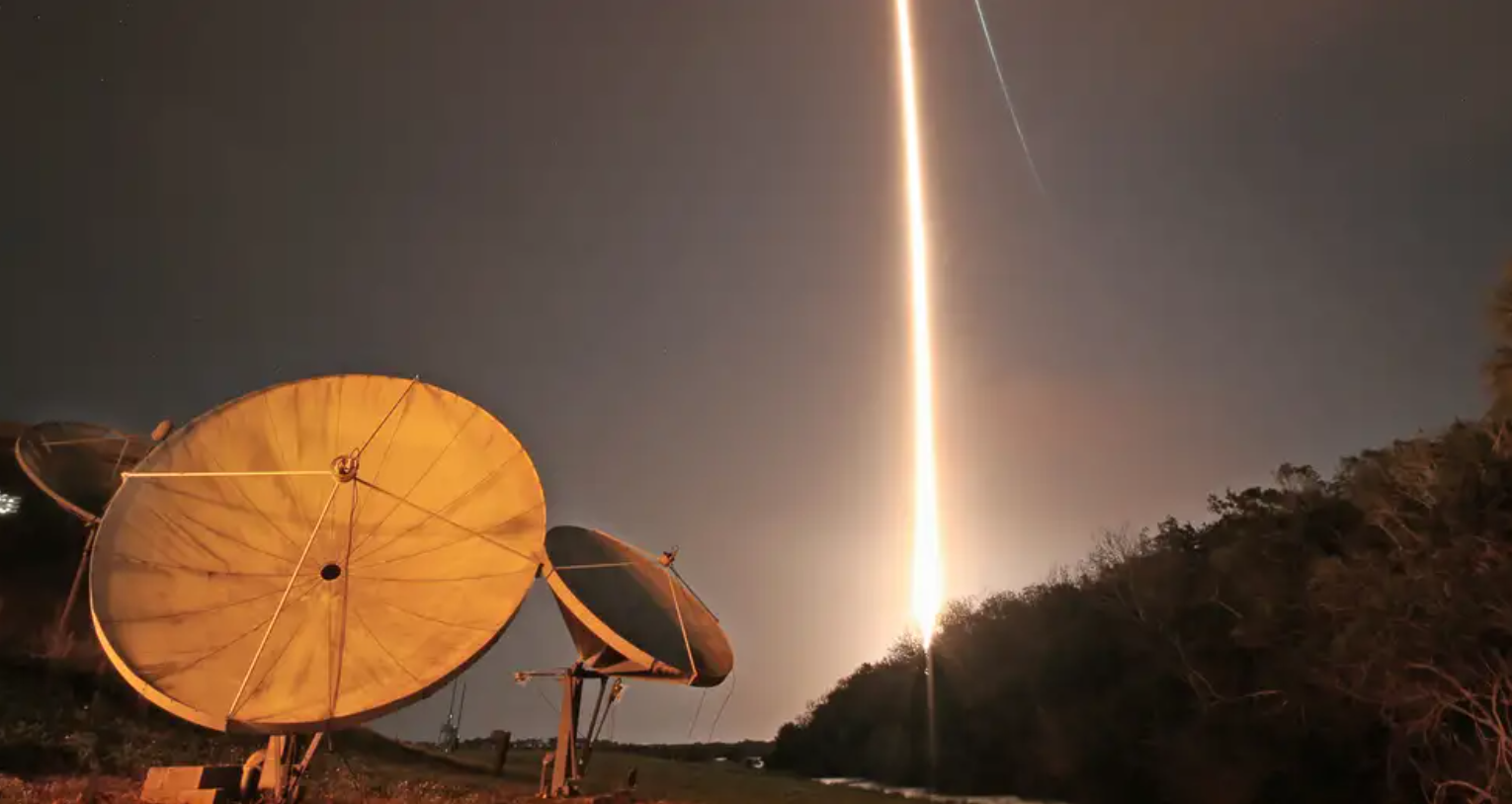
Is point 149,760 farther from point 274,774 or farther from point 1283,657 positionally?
point 1283,657

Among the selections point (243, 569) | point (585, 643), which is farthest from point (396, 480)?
point (585, 643)

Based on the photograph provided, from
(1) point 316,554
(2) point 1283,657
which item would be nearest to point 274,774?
(1) point 316,554

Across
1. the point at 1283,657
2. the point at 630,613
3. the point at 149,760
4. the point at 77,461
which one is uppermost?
the point at 77,461

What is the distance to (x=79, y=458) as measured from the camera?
25594 millimetres

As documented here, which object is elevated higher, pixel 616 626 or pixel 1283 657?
pixel 1283 657

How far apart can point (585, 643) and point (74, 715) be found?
12.3m

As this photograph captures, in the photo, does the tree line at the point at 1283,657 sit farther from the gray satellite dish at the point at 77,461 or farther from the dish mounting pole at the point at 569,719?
the gray satellite dish at the point at 77,461

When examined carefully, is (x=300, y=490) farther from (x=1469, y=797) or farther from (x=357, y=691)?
(x=1469, y=797)

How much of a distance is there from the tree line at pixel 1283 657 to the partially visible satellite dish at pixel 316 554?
Result: 20.8 meters

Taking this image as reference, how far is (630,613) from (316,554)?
20.1 feet

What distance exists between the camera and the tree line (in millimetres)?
22109

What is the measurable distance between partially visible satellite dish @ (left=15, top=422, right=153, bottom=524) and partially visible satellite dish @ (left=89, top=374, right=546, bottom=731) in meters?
13.1

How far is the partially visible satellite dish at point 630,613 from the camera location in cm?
1619

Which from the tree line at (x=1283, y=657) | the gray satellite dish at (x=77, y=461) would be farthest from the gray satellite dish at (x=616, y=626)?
the tree line at (x=1283, y=657)
